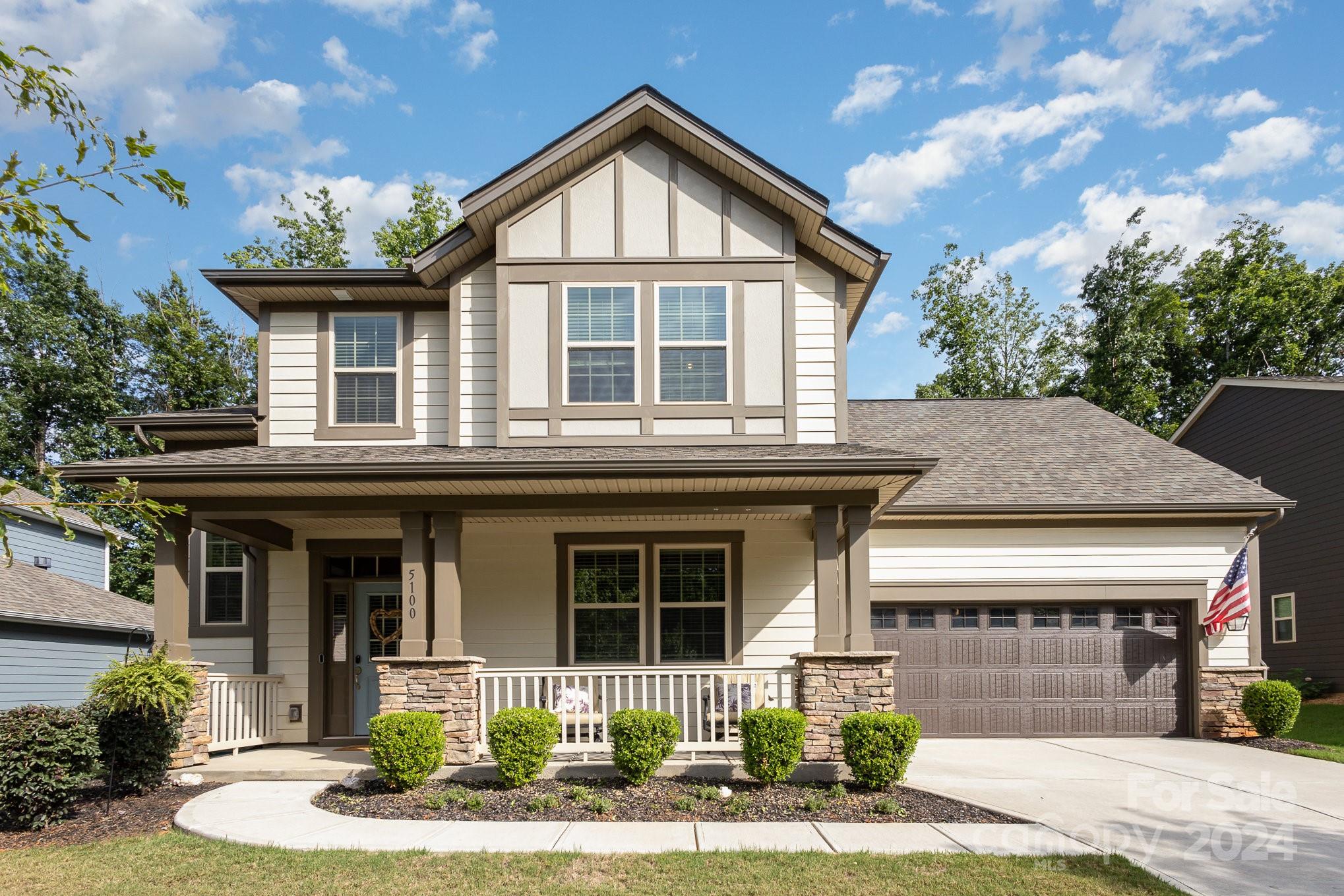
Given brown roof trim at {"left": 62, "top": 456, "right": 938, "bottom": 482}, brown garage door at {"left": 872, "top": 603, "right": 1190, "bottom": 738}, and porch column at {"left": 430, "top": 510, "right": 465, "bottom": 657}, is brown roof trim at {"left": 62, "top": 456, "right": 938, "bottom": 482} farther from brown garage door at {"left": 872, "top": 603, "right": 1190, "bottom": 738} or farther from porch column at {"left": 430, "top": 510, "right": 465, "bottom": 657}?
brown garage door at {"left": 872, "top": 603, "right": 1190, "bottom": 738}

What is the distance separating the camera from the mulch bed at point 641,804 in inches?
313

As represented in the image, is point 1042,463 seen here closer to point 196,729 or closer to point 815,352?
point 815,352

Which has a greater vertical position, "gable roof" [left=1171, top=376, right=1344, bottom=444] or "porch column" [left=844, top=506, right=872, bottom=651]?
"gable roof" [left=1171, top=376, right=1344, bottom=444]

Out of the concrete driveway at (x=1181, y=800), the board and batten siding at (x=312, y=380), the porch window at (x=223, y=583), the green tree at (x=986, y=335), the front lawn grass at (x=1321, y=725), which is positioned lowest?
the front lawn grass at (x=1321, y=725)

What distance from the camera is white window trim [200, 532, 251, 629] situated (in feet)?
39.5

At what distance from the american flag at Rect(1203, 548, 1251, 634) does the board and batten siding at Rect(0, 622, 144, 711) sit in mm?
16568

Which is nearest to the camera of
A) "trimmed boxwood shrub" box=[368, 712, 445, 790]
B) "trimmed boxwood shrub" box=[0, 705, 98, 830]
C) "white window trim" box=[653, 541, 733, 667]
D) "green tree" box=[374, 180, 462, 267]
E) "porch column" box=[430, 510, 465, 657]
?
"trimmed boxwood shrub" box=[0, 705, 98, 830]

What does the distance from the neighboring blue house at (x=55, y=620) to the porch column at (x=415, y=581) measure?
697cm

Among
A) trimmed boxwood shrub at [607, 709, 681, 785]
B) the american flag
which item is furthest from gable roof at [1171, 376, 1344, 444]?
trimmed boxwood shrub at [607, 709, 681, 785]

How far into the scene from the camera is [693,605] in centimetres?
1213

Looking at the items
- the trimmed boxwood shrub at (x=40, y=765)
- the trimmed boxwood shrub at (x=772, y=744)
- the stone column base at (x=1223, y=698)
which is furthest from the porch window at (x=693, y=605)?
the stone column base at (x=1223, y=698)

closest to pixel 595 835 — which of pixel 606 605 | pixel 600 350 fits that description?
pixel 606 605

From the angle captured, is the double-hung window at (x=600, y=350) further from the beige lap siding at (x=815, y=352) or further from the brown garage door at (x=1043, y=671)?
the brown garage door at (x=1043, y=671)

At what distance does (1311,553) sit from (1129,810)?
1244 cm
